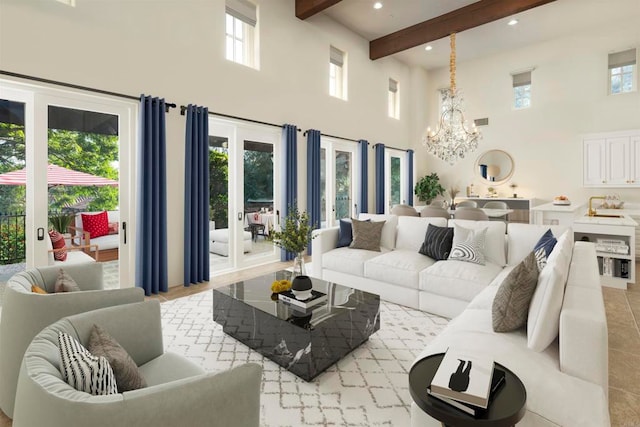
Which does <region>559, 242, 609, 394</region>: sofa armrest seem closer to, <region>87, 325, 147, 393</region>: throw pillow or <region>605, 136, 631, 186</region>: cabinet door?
<region>87, 325, 147, 393</region>: throw pillow

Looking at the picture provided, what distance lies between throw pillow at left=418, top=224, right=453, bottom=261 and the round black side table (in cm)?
254

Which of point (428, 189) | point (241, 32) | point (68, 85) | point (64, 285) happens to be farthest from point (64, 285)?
point (428, 189)

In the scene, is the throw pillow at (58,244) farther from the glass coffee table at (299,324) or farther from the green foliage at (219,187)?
the glass coffee table at (299,324)

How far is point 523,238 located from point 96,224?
4.78 m

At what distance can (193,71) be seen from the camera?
4488mm

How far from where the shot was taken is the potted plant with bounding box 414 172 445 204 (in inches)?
347

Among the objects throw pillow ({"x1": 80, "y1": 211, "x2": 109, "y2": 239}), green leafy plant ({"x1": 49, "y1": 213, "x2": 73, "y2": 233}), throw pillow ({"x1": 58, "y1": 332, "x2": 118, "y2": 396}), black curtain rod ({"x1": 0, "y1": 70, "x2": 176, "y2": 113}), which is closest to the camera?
throw pillow ({"x1": 58, "y1": 332, "x2": 118, "y2": 396})

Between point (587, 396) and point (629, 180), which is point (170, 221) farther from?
point (629, 180)

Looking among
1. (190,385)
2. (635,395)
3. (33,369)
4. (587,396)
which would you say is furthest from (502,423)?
(635,395)

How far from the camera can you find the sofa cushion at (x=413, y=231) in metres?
4.35

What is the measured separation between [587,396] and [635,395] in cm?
118

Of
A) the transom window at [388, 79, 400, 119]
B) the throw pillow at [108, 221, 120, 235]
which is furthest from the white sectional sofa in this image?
the transom window at [388, 79, 400, 119]

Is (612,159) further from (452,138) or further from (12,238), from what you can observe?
(12,238)

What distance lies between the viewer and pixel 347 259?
13.7 feet
